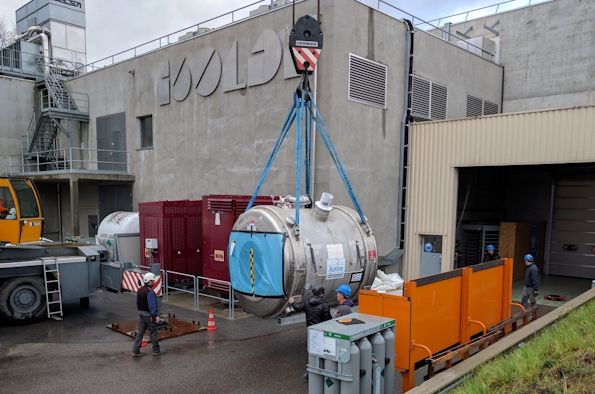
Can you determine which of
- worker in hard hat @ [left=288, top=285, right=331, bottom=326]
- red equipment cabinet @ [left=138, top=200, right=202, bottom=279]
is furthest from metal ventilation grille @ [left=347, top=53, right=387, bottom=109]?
worker in hard hat @ [left=288, top=285, right=331, bottom=326]

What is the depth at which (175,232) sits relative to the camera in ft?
46.7

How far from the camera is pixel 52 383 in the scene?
290 inches

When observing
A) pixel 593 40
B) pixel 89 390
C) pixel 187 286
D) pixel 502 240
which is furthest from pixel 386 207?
pixel 593 40

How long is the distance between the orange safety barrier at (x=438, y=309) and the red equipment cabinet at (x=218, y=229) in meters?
5.81

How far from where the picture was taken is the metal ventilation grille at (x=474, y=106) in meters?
18.9

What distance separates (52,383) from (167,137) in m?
12.9

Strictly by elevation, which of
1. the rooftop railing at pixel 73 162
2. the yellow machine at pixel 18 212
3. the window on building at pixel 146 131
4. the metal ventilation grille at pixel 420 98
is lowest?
the yellow machine at pixel 18 212

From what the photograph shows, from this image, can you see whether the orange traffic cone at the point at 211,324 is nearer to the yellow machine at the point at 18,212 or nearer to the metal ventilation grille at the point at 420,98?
the yellow machine at the point at 18,212

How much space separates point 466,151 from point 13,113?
79.7 feet

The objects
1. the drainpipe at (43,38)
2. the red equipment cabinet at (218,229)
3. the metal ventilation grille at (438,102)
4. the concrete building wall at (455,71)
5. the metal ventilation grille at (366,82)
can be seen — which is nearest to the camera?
the red equipment cabinet at (218,229)

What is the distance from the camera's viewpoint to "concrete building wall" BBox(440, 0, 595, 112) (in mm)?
18938

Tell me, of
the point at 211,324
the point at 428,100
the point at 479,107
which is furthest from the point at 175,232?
the point at 479,107

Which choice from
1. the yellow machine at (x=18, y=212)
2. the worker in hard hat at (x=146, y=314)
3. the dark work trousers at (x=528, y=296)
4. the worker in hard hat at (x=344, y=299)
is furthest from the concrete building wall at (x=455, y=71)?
the yellow machine at (x=18, y=212)

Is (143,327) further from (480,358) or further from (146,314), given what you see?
(480,358)
